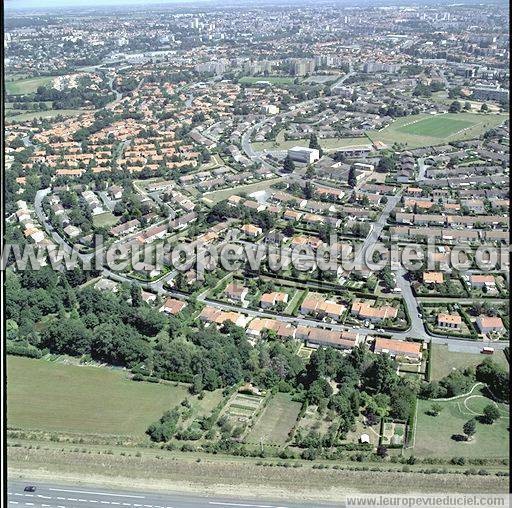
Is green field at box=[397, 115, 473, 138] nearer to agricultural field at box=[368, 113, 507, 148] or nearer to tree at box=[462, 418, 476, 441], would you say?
agricultural field at box=[368, 113, 507, 148]

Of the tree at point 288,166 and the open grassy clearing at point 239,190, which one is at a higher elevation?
the tree at point 288,166

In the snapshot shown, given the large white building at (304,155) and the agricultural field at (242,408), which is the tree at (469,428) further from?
the large white building at (304,155)

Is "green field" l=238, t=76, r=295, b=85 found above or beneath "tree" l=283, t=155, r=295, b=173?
above

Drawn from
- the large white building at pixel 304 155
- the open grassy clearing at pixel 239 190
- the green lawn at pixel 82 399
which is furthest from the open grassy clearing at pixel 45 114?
the green lawn at pixel 82 399

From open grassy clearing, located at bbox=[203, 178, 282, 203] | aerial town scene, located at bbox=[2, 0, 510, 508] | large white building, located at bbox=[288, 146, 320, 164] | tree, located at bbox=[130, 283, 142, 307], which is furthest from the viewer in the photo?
large white building, located at bbox=[288, 146, 320, 164]

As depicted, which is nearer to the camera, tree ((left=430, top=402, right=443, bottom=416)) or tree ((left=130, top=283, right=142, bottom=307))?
tree ((left=430, top=402, right=443, bottom=416))

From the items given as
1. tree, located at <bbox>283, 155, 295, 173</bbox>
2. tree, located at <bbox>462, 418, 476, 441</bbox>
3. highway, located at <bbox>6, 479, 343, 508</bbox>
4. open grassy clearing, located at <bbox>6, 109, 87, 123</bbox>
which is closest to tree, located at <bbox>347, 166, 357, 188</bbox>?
tree, located at <bbox>283, 155, 295, 173</bbox>
